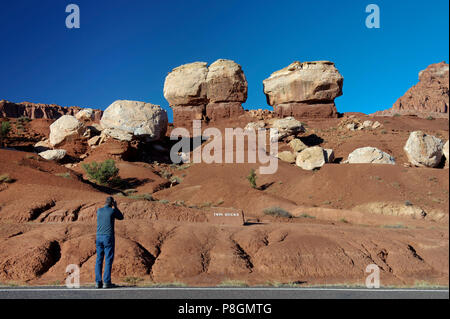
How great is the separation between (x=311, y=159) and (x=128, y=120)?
59.7 feet

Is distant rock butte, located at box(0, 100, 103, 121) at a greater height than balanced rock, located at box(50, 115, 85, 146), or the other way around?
distant rock butte, located at box(0, 100, 103, 121)

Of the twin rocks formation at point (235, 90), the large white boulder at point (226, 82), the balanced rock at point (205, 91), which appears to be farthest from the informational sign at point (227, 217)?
the twin rocks formation at point (235, 90)

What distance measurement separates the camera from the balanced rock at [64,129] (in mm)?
37031

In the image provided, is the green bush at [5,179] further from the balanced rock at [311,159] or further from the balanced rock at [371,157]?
the balanced rock at [371,157]

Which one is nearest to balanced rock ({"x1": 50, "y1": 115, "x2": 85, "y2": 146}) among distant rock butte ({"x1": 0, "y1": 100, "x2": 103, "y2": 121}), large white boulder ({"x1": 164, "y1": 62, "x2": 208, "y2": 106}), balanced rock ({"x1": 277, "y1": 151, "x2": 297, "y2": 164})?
large white boulder ({"x1": 164, "y1": 62, "x2": 208, "y2": 106})

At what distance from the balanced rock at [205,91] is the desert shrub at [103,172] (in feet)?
71.0

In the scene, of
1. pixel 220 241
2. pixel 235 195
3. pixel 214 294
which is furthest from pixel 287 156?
pixel 214 294

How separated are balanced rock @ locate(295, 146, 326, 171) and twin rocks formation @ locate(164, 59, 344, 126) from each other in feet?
59.4

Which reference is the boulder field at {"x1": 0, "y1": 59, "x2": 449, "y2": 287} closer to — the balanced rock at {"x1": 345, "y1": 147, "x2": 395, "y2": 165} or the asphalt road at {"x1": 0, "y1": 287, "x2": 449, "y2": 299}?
the balanced rock at {"x1": 345, "y1": 147, "x2": 395, "y2": 165}

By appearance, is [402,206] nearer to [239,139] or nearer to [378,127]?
[239,139]

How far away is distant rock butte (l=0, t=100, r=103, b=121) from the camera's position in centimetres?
9225

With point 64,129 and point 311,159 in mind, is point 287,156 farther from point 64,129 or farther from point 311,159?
point 64,129

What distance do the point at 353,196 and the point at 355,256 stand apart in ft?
47.6
